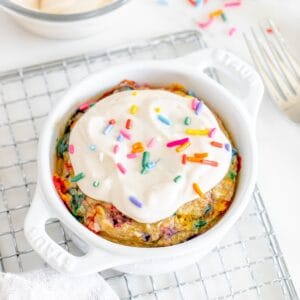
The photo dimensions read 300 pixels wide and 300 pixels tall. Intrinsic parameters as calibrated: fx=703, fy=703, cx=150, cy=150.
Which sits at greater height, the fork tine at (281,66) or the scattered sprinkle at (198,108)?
the scattered sprinkle at (198,108)

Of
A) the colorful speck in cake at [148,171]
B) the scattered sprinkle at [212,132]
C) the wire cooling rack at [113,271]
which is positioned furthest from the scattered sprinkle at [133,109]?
the wire cooling rack at [113,271]

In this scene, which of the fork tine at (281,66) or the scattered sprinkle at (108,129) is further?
the fork tine at (281,66)

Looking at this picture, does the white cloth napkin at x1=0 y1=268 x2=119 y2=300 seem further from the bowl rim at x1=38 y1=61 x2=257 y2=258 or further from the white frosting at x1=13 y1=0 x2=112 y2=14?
the white frosting at x1=13 y1=0 x2=112 y2=14

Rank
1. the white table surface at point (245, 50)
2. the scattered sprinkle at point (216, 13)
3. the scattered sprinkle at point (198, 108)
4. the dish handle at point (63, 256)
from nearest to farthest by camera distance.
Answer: the dish handle at point (63, 256) < the scattered sprinkle at point (198, 108) < the white table surface at point (245, 50) < the scattered sprinkle at point (216, 13)

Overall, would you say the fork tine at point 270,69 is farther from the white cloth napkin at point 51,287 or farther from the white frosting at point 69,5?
the white cloth napkin at point 51,287

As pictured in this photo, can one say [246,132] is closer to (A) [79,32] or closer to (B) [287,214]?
(B) [287,214]

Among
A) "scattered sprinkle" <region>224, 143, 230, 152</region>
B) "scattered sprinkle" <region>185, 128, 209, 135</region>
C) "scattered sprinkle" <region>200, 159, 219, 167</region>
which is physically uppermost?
"scattered sprinkle" <region>185, 128, 209, 135</region>

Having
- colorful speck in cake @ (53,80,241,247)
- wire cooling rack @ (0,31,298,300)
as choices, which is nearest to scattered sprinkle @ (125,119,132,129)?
colorful speck in cake @ (53,80,241,247)
